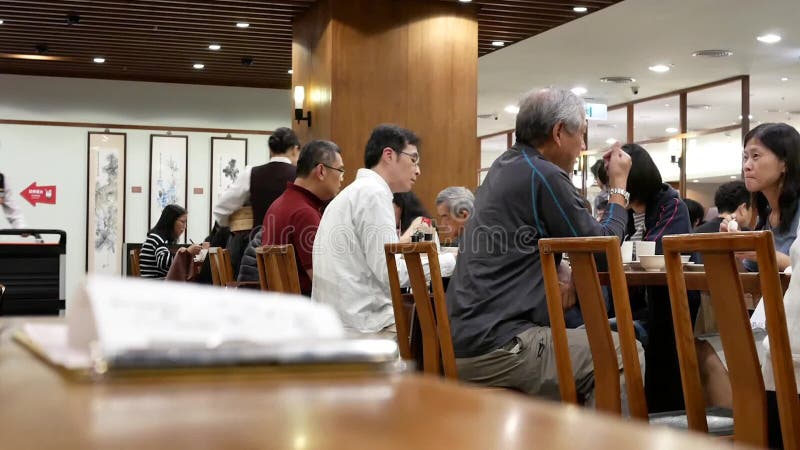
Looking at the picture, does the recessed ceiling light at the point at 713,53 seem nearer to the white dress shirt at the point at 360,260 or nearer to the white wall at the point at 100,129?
the white wall at the point at 100,129

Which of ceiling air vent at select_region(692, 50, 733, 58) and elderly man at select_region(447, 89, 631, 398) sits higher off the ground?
ceiling air vent at select_region(692, 50, 733, 58)

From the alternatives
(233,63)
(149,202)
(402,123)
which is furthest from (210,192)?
(402,123)

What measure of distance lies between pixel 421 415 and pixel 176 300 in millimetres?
196

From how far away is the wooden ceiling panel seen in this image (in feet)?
27.5

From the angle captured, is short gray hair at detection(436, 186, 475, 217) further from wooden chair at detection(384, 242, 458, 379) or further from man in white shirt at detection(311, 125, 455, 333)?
wooden chair at detection(384, 242, 458, 379)

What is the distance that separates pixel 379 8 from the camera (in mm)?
8156

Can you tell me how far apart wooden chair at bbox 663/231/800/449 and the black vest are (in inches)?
161

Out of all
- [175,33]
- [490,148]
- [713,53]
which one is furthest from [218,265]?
[490,148]

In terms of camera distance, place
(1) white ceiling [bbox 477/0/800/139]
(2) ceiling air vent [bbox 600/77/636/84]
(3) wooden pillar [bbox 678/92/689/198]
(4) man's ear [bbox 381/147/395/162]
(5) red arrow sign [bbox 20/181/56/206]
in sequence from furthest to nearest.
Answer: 1. (3) wooden pillar [bbox 678/92/689/198]
2. (2) ceiling air vent [bbox 600/77/636/84]
3. (5) red arrow sign [bbox 20/181/56/206]
4. (1) white ceiling [bbox 477/0/800/139]
5. (4) man's ear [bbox 381/147/395/162]

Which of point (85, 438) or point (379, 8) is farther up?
point (379, 8)

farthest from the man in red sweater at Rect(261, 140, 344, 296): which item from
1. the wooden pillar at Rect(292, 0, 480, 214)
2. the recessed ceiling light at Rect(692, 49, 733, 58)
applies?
the recessed ceiling light at Rect(692, 49, 733, 58)

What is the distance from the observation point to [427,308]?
9.73 ft

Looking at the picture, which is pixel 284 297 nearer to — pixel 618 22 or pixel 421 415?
pixel 421 415

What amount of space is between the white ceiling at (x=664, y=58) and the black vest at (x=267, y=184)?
4.42 meters
